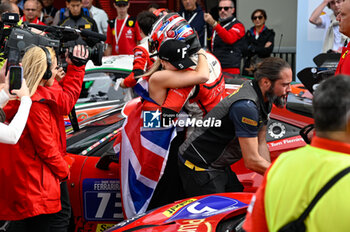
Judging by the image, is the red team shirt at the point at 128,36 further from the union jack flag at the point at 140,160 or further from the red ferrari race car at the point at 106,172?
the union jack flag at the point at 140,160

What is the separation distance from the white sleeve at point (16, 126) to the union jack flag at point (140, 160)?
124cm

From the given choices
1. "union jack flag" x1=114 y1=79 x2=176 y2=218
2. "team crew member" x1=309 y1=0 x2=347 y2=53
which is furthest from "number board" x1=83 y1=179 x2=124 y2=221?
"team crew member" x1=309 y1=0 x2=347 y2=53

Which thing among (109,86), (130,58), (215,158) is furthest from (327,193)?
(130,58)

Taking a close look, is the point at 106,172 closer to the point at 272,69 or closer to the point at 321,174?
the point at 272,69

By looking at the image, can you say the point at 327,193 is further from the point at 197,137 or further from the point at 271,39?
the point at 271,39

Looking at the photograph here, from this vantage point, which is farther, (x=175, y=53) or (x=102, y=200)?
(x=102, y=200)

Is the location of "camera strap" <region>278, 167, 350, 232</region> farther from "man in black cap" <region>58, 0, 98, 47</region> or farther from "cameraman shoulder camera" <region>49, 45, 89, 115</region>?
"man in black cap" <region>58, 0, 98, 47</region>

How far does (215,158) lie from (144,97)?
744 mm

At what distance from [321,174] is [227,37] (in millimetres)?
7029

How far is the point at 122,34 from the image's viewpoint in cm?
940

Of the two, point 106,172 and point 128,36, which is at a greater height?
point 128,36

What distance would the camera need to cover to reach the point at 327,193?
2021mm

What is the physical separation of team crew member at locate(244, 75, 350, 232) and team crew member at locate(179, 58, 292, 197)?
1742mm
